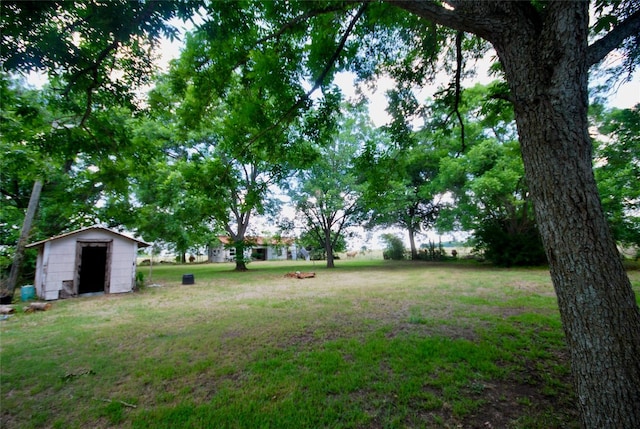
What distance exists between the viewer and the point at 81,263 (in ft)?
31.6

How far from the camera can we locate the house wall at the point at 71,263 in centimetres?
840

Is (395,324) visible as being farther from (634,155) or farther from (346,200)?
(346,200)

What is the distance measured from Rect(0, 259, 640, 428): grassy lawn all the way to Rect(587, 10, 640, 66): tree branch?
3.15 metres

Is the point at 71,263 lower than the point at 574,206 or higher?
lower

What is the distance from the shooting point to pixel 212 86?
186 inches

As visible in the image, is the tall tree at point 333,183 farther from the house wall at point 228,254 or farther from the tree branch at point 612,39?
the house wall at point 228,254

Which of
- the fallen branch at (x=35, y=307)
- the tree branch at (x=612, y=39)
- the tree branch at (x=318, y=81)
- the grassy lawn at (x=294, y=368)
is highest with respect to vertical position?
the tree branch at (x=318, y=81)

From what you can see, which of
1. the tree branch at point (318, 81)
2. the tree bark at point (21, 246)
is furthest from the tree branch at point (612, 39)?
the tree bark at point (21, 246)

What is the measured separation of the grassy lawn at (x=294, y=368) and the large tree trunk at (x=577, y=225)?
75 centimetres

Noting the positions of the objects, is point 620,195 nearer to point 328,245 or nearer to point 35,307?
point 328,245

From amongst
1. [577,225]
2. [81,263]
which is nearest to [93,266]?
[81,263]

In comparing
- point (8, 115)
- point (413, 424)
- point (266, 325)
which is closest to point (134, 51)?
point (8, 115)

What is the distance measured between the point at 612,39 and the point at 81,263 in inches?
551

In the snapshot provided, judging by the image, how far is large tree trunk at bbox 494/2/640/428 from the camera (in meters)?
1.83
